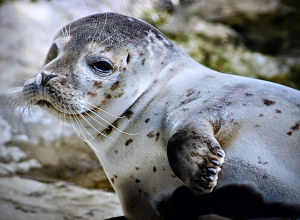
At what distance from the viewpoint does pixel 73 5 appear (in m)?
1.91

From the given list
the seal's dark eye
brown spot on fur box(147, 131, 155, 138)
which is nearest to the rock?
brown spot on fur box(147, 131, 155, 138)

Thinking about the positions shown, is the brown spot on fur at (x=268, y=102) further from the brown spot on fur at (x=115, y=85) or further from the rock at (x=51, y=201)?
the rock at (x=51, y=201)

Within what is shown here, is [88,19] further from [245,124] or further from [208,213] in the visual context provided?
[208,213]

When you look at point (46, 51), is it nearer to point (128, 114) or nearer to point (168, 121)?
point (128, 114)

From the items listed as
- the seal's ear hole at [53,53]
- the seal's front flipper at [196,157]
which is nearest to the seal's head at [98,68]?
the seal's ear hole at [53,53]

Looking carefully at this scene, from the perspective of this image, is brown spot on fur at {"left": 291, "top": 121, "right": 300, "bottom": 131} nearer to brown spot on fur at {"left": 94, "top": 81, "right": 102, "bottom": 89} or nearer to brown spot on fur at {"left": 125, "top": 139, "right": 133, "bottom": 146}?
brown spot on fur at {"left": 125, "top": 139, "right": 133, "bottom": 146}

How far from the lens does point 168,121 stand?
1266 mm

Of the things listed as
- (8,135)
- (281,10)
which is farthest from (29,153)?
(281,10)

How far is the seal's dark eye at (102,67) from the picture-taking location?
4.52 feet

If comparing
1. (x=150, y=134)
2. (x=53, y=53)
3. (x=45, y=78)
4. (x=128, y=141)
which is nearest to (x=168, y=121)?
(x=150, y=134)

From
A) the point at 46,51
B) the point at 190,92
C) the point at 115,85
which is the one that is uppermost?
the point at 46,51

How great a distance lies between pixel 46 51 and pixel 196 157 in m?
2.54

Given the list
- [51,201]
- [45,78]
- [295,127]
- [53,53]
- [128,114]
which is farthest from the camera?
[51,201]

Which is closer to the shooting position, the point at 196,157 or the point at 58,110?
the point at 196,157
